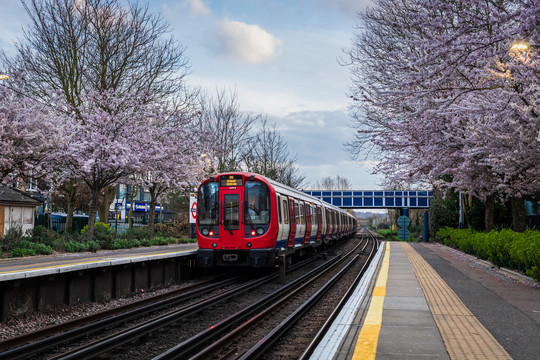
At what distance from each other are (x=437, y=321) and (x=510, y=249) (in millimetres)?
7743

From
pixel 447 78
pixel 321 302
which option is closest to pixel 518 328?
pixel 321 302

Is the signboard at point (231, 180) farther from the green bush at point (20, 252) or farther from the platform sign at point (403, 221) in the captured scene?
the platform sign at point (403, 221)

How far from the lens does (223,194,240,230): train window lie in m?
14.5

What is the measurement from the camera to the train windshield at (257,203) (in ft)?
47.3

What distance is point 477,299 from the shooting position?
394 inches

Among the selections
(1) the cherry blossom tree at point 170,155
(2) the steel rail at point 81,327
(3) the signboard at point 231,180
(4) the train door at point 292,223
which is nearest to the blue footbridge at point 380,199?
(1) the cherry blossom tree at point 170,155

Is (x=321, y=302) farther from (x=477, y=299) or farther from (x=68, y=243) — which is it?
(x=68, y=243)

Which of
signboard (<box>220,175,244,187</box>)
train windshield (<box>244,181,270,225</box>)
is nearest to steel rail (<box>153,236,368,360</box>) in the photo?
train windshield (<box>244,181,270,225</box>)

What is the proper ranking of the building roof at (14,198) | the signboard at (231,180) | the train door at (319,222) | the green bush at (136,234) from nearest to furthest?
the signboard at (231,180) < the train door at (319,222) < the building roof at (14,198) < the green bush at (136,234)

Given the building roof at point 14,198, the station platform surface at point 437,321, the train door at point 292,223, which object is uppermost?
the building roof at point 14,198

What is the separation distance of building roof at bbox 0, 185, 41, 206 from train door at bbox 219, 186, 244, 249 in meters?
15.8

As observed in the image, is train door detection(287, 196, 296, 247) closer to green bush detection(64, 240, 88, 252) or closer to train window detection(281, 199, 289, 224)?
train window detection(281, 199, 289, 224)

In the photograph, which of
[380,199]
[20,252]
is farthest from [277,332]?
[380,199]

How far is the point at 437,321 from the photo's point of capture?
7.61 metres
